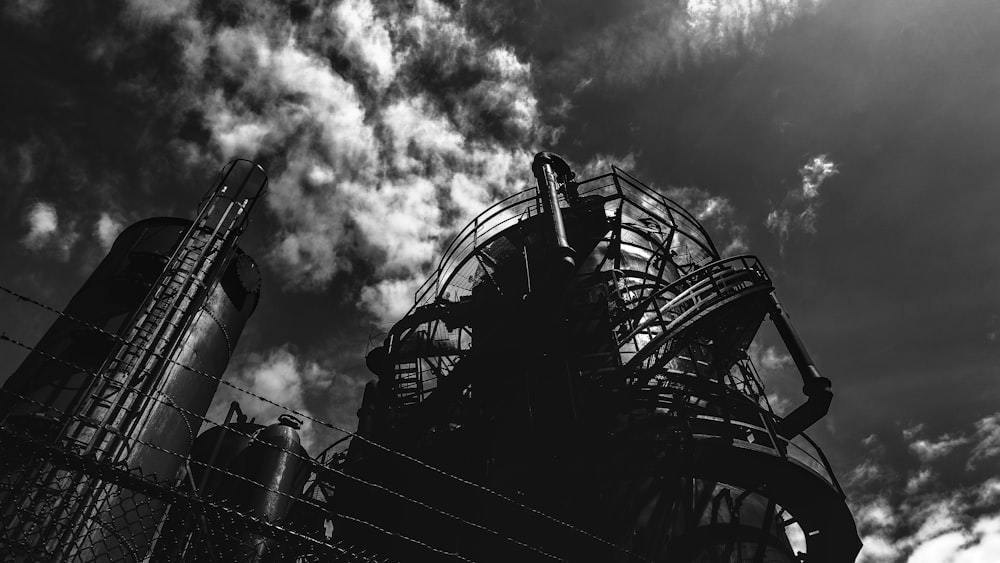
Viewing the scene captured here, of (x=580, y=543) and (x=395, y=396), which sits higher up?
(x=395, y=396)

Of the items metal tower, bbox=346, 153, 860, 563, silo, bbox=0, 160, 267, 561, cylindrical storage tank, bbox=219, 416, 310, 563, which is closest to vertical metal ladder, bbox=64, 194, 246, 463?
silo, bbox=0, 160, 267, 561

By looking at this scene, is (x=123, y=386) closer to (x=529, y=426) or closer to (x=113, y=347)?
(x=113, y=347)

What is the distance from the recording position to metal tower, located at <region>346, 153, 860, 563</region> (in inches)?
411

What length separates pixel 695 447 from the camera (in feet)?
33.8

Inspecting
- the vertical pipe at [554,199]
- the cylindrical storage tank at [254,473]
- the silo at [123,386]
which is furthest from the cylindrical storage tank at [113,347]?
the vertical pipe at [554,199]

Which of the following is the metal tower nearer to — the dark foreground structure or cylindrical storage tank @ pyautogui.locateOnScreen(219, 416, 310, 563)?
the dark foreground structure

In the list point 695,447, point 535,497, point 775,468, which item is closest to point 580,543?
point 535,497

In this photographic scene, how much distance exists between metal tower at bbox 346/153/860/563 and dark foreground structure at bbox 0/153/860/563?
47 millimetres

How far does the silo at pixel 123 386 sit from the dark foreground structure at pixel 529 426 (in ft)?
0.16

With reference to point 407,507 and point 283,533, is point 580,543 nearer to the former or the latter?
point 407,507

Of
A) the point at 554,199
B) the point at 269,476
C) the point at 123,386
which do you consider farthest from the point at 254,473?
the point at 554,199

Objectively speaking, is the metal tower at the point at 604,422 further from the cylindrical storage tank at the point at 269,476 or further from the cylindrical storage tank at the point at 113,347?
the cylindrical storage tank at the point at 113,347

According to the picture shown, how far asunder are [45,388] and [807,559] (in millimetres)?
14658

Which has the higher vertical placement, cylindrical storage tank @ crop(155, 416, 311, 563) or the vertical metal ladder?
cylindrical storage tank @ crop(155, 416, 311, 563)
